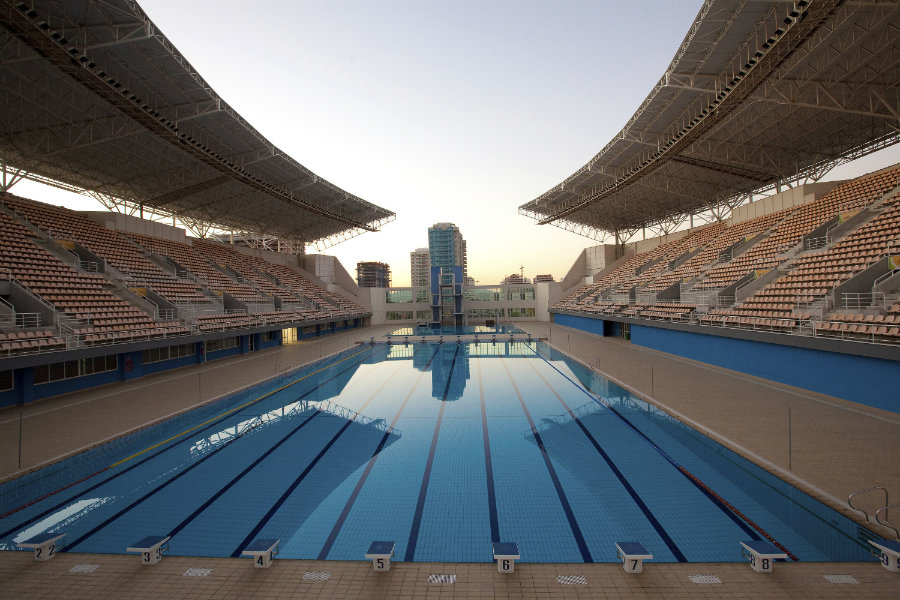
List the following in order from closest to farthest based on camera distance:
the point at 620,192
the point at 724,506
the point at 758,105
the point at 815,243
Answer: the point at 724,506, the point at 815,243, the point at 758,105, the point at 620,192

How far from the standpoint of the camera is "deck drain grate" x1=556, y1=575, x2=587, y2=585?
370 centimetres

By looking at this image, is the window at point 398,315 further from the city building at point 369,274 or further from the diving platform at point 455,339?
the city building at point 369,274

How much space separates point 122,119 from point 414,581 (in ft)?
69.1

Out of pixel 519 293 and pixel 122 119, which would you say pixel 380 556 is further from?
pixel 519 293

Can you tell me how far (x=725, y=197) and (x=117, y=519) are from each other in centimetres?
3555

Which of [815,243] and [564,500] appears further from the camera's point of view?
[815,243]

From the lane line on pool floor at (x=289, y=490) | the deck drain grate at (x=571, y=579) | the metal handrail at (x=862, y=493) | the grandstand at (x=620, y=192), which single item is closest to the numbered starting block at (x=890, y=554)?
the metal handrail at (x=862, y=493)

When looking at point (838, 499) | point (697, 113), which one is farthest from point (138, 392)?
point (697, 113)

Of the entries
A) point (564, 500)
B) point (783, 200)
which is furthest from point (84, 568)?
point (783, 200)

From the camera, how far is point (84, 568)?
4016 millimetres

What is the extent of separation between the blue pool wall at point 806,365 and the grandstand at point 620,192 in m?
0.06

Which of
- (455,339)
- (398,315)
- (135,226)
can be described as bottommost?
(455,339)

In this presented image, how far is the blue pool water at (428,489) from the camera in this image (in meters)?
4.87

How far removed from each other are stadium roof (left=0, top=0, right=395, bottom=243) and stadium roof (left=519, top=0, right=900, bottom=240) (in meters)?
19.1
